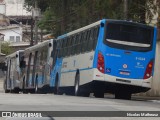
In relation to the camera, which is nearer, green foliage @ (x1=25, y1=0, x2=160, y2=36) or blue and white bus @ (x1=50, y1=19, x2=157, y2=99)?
blue and white bus @ (x1=50, y1=19, x2=157, y2=99)

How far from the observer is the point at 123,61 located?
23109 millimetres

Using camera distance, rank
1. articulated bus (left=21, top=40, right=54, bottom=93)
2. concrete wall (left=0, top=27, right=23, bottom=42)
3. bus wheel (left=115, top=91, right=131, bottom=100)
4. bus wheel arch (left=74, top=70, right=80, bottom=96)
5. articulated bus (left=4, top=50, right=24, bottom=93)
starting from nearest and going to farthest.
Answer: bus wheel arch (left=74, top=70, right=80, bottom=96), bus wheel (left=115, top=91, right=131, bottom=100), articulated bus (left=21, top=40, right=54, bottom=93), articulated bus (left=4, top=50, right=24, bottom=93), concrete wall (left=0, top=27, right=23, bottom=42)

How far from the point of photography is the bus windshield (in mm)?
22884

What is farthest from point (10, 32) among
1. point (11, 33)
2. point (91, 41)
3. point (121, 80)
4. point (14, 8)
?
point (121, 80)

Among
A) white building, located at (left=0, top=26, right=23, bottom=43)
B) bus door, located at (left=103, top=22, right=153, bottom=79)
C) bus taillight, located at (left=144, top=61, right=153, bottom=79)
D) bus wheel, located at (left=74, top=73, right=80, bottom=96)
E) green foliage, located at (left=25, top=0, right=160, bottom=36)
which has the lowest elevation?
white building, located at (left=0, top=26, right=23, bottom=43)

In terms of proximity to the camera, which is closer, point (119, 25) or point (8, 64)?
point (119, 25)

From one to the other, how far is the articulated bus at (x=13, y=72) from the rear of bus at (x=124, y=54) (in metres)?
16.1

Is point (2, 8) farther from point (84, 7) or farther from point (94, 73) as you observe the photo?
point (94, 73)

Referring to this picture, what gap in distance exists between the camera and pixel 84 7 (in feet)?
124

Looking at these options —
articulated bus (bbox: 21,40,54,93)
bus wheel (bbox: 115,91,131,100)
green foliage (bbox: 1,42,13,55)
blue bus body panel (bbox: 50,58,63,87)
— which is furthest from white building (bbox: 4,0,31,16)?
bus wheel (bbox: 115,91,131,100)

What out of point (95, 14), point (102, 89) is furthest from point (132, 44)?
point (95, 14)

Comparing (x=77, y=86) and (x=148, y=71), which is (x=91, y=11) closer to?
(x=77, y=86)

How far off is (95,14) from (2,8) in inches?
3348

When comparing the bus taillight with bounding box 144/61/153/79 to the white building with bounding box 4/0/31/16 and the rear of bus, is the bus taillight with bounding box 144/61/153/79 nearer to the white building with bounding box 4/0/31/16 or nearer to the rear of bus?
the rear of bus
